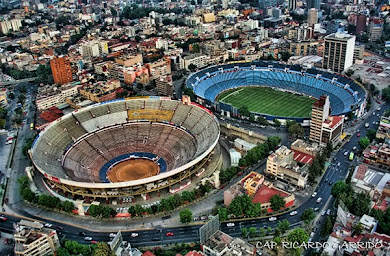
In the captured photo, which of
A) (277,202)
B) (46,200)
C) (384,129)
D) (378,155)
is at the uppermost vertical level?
(384,129)

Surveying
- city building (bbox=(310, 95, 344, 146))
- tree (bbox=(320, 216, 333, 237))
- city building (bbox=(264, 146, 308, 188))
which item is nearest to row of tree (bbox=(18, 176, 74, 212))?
city building (bbox=(264, 146, 308, 188))

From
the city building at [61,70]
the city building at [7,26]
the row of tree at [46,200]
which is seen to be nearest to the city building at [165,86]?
the city building at [61,70]

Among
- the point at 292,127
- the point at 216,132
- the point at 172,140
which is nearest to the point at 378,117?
the point at 292,127

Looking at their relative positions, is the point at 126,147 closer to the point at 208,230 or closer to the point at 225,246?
the point at 208,230

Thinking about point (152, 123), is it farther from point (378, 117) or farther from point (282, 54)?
point (282, 54)

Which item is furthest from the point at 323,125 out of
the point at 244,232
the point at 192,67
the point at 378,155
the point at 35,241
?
the point at 192,67

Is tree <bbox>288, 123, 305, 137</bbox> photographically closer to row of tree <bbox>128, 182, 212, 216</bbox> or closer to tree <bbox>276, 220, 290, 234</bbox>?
row of tree <bbox>128, 182, 212, 216</bbox>

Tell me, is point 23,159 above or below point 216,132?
below
